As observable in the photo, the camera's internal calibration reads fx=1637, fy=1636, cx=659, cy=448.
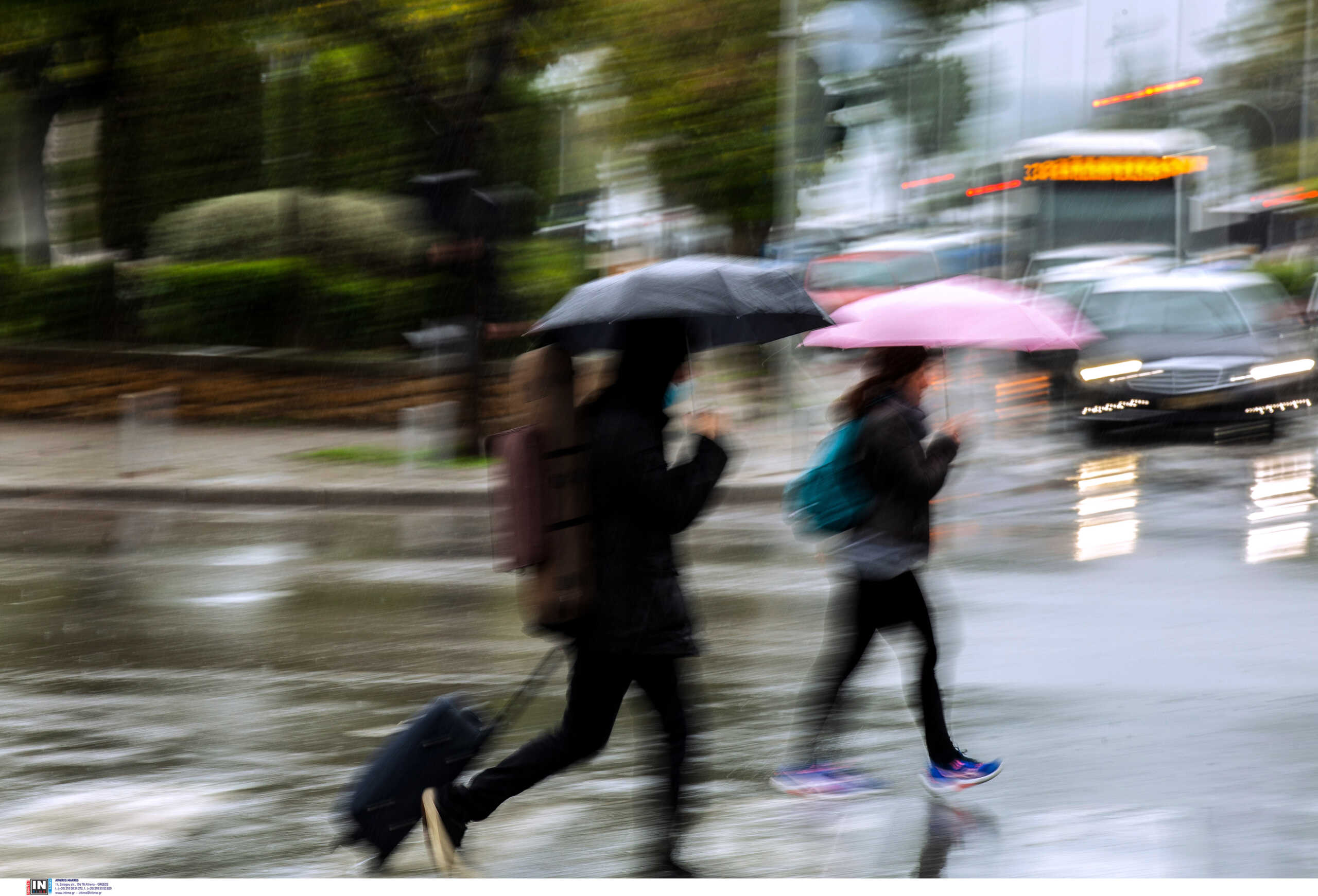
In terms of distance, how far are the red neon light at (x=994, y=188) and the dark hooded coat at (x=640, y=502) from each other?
2476cm

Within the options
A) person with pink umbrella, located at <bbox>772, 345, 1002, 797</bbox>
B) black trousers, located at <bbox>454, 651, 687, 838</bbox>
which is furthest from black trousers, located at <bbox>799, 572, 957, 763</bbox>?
black trousers, located at <bbox>454, 651, 687, 838</bbox>

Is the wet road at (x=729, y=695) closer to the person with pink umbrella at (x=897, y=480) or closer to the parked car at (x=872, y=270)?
the person with pink umbrella at (x=897, y=480)

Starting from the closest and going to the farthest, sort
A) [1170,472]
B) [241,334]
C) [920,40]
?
1. [1170,472]
2. [241,334]
3. [920,40]

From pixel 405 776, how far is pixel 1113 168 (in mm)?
25090

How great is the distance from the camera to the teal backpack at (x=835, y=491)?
5.65 metres

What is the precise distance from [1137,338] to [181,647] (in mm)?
11823

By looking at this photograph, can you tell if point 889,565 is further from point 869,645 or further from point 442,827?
point 442,827

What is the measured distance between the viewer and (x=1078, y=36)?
2931 centimetres

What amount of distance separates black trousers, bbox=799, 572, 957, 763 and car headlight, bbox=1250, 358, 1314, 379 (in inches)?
478

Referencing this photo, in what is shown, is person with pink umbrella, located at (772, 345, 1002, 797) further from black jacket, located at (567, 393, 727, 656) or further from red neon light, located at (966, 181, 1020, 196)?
red neon light, located at (966, 181, 1020, 196)

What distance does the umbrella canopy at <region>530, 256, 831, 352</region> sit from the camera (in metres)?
4.52

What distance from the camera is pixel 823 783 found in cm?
580

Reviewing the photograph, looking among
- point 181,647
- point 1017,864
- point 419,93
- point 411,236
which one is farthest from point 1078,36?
point 1017,864

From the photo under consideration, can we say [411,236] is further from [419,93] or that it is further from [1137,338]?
[1137,338]
